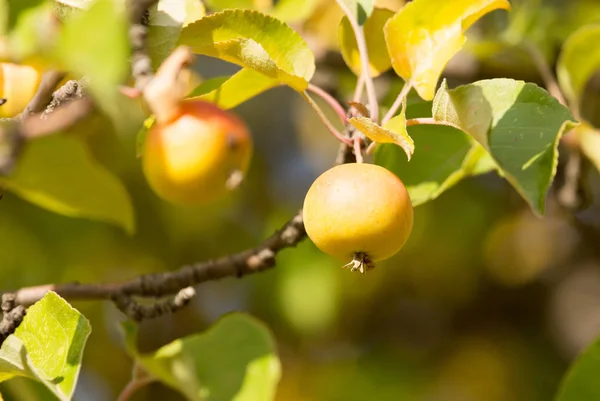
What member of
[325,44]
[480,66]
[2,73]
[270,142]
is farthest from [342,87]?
[2,73]

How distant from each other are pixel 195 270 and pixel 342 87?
0.98m

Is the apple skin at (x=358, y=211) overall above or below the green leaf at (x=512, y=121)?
below

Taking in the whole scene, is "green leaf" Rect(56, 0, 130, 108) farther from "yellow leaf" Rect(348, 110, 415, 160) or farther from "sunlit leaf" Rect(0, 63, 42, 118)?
"sunlit leaf" Rect(0, 63, 42, 118)

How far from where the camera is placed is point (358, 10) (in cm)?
125

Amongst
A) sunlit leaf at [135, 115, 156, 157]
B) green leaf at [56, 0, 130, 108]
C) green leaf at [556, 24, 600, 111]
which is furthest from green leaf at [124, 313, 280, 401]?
green leaf at [556, 24, 600, 111]

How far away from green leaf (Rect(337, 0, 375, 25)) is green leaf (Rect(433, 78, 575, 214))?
29cm

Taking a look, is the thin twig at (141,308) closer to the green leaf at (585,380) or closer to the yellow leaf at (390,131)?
the yellow leaf at (390,131)

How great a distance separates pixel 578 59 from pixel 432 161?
67cm

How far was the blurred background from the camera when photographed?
7.75 feet

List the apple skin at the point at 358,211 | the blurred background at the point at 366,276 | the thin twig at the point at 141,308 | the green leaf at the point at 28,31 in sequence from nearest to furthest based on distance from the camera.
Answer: the green leaf at the point at 28,31 < the apple skin at the point at 358,211 < the thin twig at the point at 141,308 < the blurred background at the point at 366,276

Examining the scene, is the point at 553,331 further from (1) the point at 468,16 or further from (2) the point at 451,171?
(1) the point at 468,16

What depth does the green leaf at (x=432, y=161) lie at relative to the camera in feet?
4.19

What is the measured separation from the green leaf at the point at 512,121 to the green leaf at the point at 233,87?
0.31 m

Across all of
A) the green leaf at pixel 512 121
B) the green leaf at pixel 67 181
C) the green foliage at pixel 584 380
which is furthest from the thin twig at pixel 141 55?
the green foliage at pixel 584 380
